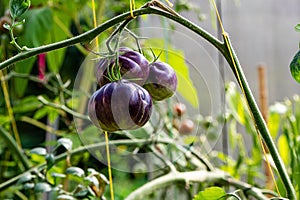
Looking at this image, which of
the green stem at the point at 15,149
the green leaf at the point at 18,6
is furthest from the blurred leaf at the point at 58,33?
the green leaf at the point at 18,6

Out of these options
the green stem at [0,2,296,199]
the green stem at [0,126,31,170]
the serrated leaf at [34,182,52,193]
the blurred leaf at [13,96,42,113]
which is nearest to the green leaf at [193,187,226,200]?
the green stem at [0,2,296,199]

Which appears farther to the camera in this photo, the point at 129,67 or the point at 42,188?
the point at 42,188

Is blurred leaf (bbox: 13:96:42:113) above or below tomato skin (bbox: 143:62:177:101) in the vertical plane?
below

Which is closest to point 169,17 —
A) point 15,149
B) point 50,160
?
point 50,160

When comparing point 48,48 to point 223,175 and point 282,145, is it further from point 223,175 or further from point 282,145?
point 282,145

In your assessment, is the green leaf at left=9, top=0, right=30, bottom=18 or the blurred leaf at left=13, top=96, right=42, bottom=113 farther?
the blurred leaf at left=13, top=96, right=42, bottom=113

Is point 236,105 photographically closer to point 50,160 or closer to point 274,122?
point 274,122

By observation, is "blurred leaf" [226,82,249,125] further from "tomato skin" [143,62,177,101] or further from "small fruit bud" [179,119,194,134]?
"tomato skin" [143,62,177,101]

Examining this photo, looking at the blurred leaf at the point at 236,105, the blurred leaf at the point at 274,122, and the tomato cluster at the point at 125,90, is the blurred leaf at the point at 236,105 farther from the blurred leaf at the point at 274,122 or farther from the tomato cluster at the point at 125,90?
the tomato cluster at the point at 125,90

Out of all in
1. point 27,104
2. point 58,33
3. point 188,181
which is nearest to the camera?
point 188,181
